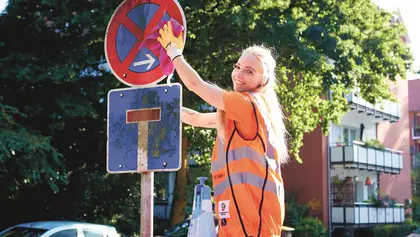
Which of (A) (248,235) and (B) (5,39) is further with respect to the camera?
(B) (5,39)

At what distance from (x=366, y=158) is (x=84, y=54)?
17.5 m

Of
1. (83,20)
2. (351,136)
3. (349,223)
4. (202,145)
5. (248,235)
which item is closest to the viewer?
(248,235)

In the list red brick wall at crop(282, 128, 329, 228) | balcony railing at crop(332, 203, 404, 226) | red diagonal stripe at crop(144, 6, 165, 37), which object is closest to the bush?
red brick wall at crop(282, 128, 329, 228)

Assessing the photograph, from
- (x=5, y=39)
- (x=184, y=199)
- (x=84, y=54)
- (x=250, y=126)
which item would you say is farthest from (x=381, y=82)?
(x=250, y=126)

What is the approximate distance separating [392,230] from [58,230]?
75.7 ft

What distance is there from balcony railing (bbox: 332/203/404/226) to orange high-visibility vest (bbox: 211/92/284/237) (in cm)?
2689

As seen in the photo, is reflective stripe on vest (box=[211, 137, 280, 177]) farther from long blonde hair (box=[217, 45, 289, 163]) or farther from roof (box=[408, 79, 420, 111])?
roof (box=[408, 79, 420, 111])

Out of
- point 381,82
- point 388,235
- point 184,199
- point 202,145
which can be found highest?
point 381,82

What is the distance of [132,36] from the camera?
13.6ft

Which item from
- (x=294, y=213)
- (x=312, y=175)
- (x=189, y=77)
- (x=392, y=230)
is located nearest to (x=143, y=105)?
(x=189, y=77)

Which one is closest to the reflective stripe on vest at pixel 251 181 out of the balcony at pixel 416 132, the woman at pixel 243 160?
the woman at pixel 243 160

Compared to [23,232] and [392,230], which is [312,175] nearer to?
[392,230]

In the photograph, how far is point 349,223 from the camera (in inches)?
1153

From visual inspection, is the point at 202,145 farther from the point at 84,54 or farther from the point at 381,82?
the point at 381,82
